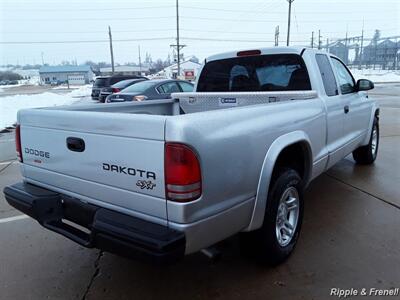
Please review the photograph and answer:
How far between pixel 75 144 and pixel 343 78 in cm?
368

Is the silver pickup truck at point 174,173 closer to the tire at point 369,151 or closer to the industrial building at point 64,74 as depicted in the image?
the tire at point 369,151

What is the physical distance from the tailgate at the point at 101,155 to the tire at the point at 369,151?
Answer: 188 inches

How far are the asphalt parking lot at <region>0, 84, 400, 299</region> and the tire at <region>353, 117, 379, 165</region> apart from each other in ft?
6.18

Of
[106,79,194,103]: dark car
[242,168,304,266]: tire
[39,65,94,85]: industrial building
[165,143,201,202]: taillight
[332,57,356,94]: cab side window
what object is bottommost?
[39,65,94,85]: industrial building

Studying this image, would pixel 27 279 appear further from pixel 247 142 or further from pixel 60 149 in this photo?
pixel 247 142

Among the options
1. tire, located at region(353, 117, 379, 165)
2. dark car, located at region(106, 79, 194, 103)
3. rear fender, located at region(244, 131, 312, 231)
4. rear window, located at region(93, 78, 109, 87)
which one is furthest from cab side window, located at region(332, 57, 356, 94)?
rear window, located at region(93, 78, 109, 87)

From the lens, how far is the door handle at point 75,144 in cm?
258

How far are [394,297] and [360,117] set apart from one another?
3013 mm

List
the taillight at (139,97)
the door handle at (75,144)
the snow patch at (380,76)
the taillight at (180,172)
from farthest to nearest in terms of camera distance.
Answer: the snow patch at (380,76)
the taillight at (139,97)
the door handle at (75,144)
the taillight at (180,172)

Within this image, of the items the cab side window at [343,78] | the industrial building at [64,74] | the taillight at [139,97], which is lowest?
the industrial building at [64,74]

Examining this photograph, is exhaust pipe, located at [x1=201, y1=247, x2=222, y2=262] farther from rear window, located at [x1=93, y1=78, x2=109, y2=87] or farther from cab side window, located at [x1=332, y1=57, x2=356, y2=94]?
rear window, located at [x1=93, y1=78, x2=109, y2=87]

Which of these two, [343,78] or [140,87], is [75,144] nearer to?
[343,78]

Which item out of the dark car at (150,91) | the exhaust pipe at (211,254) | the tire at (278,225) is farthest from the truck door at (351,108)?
the dark car at (150,91)

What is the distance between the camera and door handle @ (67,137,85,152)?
2578mm
